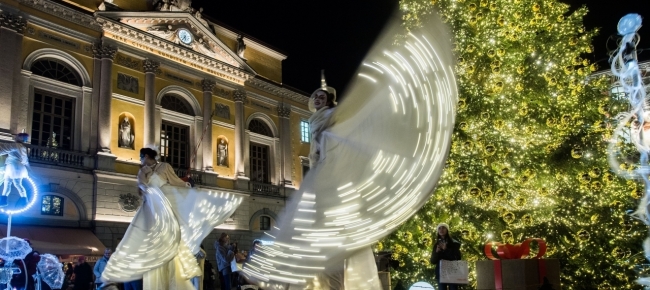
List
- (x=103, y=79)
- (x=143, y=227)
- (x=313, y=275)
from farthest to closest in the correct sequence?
1. (x=103, y=79)
2. (x=143, y=227)
3. (x=313, y=275)

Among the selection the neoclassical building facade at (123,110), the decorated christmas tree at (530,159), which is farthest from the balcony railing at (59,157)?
the decorated christmas tree at (530,159)

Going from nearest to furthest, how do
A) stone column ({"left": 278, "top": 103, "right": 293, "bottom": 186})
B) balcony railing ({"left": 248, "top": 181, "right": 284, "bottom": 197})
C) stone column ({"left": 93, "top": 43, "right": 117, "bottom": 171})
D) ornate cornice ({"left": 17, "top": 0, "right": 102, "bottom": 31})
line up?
ornate cornice ({"left": 17, "top": 0, "right": 102, "bottom": 31}) → stone column ({"left": 93, "top": 43, "right": 117, "bottom": 171}) → balcony railing ({"left": 248, "top": 181, "right": 284, "bottom": 197}) → stone column ({"left": 278, "top": 103, "right": 293, "bottom": 186})

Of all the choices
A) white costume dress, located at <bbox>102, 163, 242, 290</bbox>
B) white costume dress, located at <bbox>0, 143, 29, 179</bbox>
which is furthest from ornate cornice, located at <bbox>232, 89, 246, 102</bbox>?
white costume dress, located at <bbox>102, 163, 242, 290</bbox>

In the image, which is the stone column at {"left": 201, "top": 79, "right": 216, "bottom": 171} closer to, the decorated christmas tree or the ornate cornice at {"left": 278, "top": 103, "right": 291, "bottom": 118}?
the ornate cornice at {"left": 278, "top": 103, "right": 291, "bottom": 118}

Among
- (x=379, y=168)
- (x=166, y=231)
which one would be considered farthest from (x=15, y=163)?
(x=379, y=168)

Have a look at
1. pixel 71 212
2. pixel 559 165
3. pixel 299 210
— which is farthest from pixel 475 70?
pixel 71 212

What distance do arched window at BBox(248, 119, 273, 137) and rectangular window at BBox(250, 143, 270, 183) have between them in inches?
32.7

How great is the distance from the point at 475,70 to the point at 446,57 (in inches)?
262

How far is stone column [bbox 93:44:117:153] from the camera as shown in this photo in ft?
73.6

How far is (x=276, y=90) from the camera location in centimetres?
3247

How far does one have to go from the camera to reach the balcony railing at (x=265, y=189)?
3005cm

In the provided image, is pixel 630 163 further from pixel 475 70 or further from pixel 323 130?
pixel 323 130

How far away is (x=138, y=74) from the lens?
24.7 meters

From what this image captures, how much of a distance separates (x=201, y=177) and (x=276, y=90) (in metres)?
8.39
